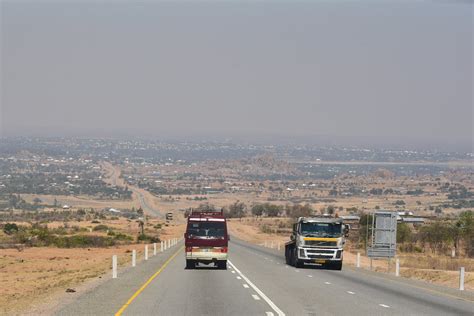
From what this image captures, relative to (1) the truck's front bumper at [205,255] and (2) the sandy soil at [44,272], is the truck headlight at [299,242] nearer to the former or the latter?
(1) the truck's front bumper at [205,255]

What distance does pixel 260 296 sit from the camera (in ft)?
90.8

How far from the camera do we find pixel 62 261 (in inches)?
2576

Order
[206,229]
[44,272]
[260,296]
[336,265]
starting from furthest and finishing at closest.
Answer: [44,272] < [336,265] < [206,229] < [260,296]

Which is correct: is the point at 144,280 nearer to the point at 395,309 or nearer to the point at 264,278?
the point at 264,278

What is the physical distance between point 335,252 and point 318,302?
66.0 feet

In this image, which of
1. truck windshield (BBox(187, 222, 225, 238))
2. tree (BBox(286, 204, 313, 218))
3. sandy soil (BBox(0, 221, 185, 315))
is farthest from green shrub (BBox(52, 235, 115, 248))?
tree (BBox(286, 204, 313, 218))

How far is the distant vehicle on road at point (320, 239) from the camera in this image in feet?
149

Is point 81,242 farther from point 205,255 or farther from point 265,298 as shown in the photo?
point 265,298

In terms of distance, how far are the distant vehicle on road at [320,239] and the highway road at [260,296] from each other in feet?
13.7

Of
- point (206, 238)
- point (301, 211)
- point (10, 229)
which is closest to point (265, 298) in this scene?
point (206, 238)

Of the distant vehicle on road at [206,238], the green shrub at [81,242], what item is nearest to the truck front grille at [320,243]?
the distant vehicle on road at [206,238]

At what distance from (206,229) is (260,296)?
14.9 metres

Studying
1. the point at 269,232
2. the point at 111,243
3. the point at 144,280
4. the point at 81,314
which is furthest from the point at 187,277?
the point at 269,232

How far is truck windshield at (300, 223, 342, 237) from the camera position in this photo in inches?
1786
